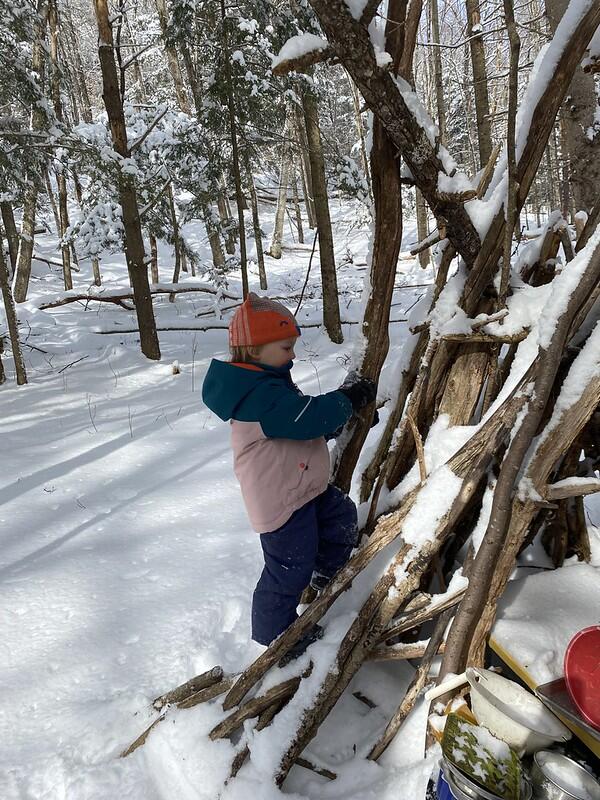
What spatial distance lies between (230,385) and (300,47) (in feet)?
3.48

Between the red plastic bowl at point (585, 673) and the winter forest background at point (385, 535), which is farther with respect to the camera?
the winter forest background at point (385, 535)

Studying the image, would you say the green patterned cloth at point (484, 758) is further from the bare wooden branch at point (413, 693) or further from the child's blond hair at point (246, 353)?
the child's blond hair at point (246, 353)

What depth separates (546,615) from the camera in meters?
1.77

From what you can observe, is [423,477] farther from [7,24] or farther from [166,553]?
[7,24]

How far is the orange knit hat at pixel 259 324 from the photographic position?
193 centimetres

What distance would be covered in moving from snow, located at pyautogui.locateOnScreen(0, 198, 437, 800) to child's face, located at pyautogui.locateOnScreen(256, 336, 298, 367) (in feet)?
1.08

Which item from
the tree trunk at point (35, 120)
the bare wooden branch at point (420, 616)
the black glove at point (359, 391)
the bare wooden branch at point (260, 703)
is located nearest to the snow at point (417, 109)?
the black glove at point (359, 391)

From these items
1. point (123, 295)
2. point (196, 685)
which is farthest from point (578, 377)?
point (123, 295)

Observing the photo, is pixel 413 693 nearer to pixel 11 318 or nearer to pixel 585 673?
pixel 585 673

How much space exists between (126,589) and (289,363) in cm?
180

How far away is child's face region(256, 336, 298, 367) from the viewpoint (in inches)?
77.8

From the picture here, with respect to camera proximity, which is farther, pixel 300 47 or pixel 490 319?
pixel 490 319

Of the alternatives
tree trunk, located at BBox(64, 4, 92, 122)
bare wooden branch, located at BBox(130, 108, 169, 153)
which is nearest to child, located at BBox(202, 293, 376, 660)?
bare wooden branch, located at BBox(130, 108, 169, 153)

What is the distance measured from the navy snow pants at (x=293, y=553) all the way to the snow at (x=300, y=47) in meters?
1.49
